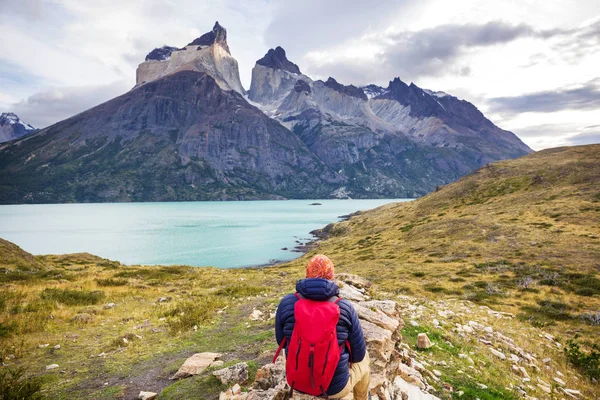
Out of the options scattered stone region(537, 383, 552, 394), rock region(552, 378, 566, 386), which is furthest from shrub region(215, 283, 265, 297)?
rock region(552, 378, 566, 386)

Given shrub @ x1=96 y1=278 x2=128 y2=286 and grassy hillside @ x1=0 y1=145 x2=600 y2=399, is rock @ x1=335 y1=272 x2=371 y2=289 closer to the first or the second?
grassy hillside @ x1=0 y1=145 x2=600 y2=399

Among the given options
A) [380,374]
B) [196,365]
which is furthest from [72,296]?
[380,374]

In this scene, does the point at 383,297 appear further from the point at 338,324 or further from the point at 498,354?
the point at 338,324

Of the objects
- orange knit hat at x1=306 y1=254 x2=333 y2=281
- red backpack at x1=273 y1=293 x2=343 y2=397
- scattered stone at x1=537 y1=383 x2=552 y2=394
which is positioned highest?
orange knit hat at x1=306 y1=254 x2=333 y2=281

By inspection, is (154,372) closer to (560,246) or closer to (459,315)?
(459,315)

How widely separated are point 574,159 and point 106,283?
9575cm

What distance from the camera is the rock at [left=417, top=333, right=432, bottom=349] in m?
12.7

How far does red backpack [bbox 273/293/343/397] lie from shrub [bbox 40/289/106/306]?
20.9m

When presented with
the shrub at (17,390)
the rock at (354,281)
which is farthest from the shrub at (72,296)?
the rock at (354,281)

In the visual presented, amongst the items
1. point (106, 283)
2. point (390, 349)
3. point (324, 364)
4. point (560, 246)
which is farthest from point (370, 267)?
point (324, 364)

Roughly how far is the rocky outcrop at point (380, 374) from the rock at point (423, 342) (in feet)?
6.20

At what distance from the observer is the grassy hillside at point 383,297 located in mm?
11172

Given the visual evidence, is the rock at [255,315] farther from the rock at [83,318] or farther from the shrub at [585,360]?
the shrub at [585,360]

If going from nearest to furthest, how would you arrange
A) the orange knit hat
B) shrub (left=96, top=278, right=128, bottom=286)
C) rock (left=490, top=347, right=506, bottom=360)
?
1. the orange knit hat
2. rock (left=490, top=347, right=506, bottom=360)
3. shrub (left=96, top=278, right=128, bottom=286)
